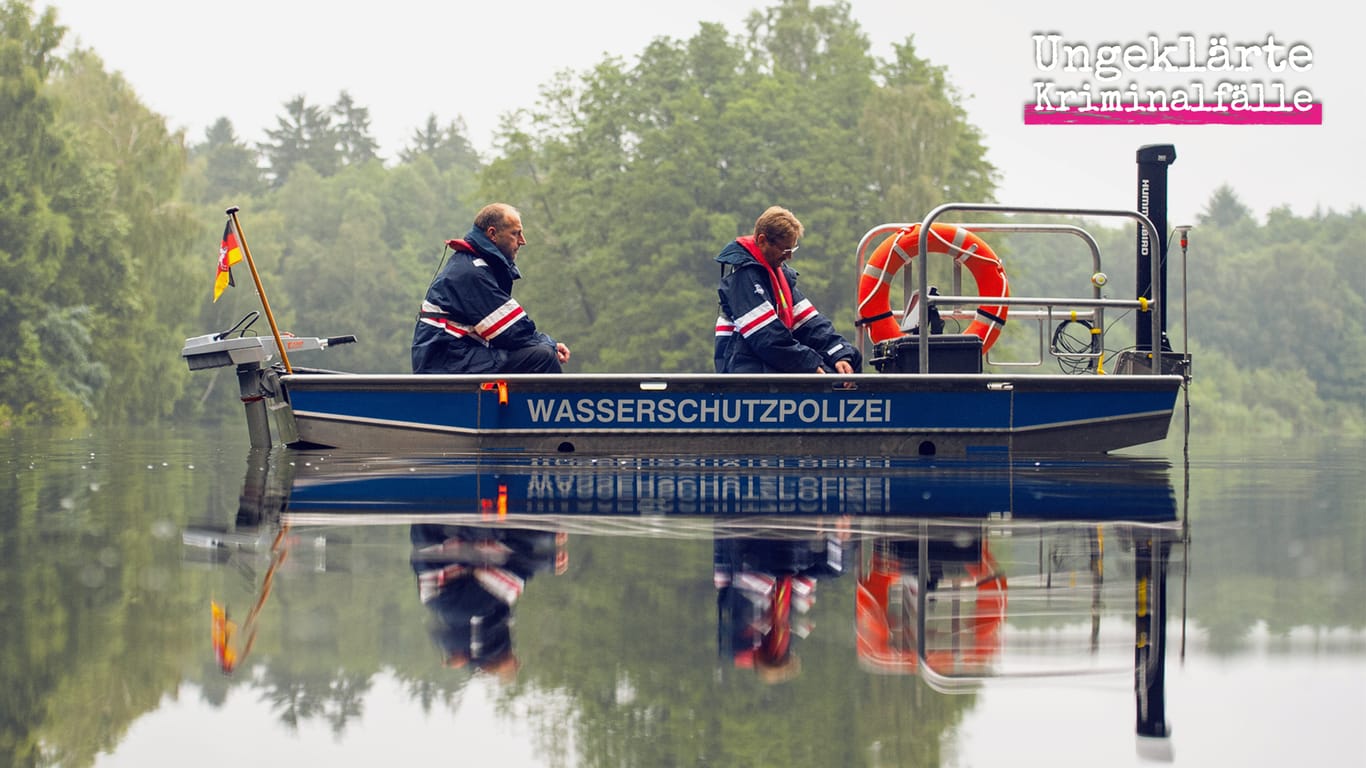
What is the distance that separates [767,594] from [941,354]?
6853 mm

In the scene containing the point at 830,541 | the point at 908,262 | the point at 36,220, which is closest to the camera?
the point at 830,541

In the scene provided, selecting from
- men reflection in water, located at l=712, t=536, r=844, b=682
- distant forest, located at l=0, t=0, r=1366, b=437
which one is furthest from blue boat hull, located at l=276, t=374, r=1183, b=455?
distant forest, located at l=0, t=0, r=1366, b=437

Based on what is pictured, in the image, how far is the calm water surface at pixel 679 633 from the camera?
3.04m

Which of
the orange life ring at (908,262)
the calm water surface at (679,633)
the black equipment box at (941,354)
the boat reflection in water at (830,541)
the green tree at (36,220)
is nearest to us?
the calm water surface at (679,633)

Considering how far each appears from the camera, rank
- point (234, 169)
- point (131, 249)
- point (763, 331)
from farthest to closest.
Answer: point (234, 169), point (131, 249), point (763, 331)

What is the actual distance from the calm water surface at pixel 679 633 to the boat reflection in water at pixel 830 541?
0.02 m

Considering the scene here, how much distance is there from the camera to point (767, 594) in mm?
4535

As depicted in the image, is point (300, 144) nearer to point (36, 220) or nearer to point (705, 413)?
point (36, 220)

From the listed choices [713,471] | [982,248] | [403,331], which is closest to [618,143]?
[403,331]

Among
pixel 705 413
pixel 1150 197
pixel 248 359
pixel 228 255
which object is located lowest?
pixel 705 413

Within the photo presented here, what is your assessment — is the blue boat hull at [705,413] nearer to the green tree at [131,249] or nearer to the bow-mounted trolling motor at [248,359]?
the bow-mounted trolling motor at [248,359]

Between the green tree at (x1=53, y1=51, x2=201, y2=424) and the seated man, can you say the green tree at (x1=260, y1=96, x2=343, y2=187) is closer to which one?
the green tree at (x1=53, y1=51, x2=201, y2=424)

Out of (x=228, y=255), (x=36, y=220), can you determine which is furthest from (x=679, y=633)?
(x=36, y=220)

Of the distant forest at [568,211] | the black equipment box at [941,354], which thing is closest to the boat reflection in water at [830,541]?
the black equipment box at [941,354]
